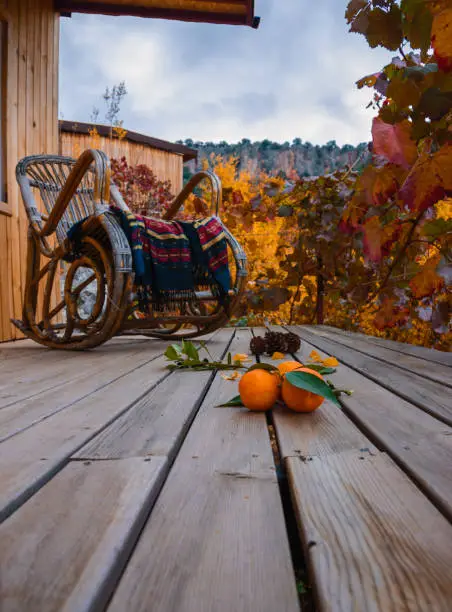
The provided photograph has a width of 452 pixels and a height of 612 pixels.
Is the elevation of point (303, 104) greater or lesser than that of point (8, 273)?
greater

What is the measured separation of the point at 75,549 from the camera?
42cm

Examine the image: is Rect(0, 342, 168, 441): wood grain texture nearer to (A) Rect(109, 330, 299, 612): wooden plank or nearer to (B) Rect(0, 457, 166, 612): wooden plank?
(B) Rect(0, 457, 166, 612): wooden plank

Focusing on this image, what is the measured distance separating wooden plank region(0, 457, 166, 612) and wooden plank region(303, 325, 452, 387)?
0.93 m

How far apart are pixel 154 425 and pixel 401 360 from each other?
1.10 meters

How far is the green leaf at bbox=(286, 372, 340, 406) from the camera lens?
2.58 feet

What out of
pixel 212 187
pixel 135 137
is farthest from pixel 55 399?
pixel 135 137

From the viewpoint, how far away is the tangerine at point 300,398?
884 mm

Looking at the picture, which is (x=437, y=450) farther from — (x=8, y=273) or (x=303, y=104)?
(x=303, y=104)

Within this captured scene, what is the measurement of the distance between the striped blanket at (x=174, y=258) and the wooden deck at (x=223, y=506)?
1.09 metres

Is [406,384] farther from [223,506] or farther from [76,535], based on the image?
[76,535]

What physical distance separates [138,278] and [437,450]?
5.20ft

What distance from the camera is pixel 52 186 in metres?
2.87

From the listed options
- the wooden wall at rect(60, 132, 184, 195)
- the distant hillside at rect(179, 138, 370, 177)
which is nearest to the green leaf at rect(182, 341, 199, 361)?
the wooden wall at rect(60, 132, 184, 195)

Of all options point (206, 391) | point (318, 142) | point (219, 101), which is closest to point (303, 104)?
point (219, 101)
